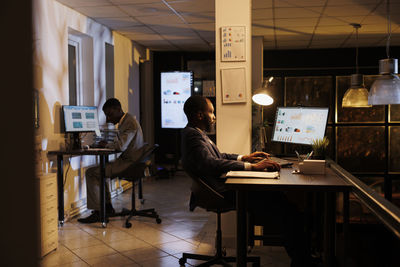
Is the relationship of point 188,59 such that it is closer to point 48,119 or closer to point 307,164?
point 48,119

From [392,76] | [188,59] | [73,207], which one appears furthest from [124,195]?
[392,76]

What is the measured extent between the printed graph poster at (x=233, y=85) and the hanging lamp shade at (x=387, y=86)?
109 centimetres

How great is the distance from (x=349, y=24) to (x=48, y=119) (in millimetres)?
4461

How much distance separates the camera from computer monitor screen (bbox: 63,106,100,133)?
4.45 meters

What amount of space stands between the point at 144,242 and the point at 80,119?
1.67m

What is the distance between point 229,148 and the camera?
367 centimetres

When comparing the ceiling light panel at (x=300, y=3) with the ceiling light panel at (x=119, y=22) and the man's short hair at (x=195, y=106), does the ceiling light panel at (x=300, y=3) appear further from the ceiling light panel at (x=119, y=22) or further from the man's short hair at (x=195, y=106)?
the man's short hair at (x=195, y=106)

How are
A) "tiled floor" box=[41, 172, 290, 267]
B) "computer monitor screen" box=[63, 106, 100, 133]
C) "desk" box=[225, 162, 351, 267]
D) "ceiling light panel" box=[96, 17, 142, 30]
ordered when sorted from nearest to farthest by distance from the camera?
"desk" box=[225, 162, 351, 267], "tiled floor" box=[41, 172, 290, 267], "computer monitor screen" box=[63, 106, 100, 133], "ceiling light panel" box=[96, 17, 142, 30]

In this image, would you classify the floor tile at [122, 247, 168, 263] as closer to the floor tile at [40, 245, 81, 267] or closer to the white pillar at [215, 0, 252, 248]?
the floor tile at [40, 245, 81, 267]

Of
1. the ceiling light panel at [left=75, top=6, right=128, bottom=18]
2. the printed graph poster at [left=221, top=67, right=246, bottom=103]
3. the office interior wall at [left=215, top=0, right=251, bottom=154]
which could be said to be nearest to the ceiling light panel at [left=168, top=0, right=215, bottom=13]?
the ceiling light panel at [left=75, top=6, right=128, bottom=18]

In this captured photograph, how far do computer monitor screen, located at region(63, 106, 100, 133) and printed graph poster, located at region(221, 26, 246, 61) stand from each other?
1.91 metres

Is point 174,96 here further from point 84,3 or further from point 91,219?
point 91,219

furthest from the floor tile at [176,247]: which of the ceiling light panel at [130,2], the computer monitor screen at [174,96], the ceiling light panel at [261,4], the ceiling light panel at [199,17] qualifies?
the computer monitor screen at [174,96]

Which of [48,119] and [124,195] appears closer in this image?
[48,119]
